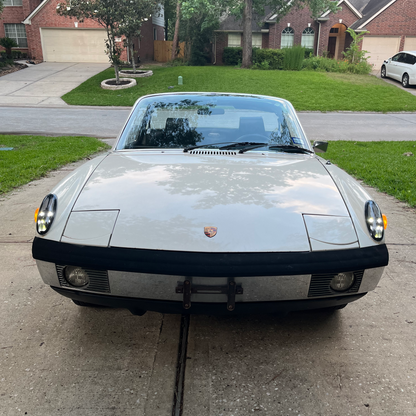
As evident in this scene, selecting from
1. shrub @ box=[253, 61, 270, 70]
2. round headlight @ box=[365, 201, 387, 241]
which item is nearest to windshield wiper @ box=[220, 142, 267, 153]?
round headlight @ box=[365, 201, 387, 241]

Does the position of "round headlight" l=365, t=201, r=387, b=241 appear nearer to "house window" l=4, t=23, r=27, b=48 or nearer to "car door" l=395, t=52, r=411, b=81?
"car door" l=395, t=52, r=411, b=81

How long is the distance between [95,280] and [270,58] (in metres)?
28.4

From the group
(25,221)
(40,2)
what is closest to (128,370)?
(25,221)

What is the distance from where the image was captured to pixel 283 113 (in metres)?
3.69

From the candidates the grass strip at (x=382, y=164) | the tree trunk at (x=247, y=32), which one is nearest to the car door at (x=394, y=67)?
the tree trunk at (x=247, y=32)

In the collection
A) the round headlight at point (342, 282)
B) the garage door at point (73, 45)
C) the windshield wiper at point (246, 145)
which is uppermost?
the garage door at point (73, 45)

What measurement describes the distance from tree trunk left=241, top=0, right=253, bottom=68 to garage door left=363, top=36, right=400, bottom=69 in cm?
1188

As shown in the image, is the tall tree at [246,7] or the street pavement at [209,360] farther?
the tall tree at [246,7]

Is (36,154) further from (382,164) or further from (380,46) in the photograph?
(380,46)

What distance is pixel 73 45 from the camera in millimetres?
31141

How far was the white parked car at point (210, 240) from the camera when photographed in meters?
2.12

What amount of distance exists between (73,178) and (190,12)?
23.6m

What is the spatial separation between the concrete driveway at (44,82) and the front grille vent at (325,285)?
17.6m

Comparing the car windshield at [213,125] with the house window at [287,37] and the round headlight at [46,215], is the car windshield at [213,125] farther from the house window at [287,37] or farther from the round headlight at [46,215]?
the house window at [287,37]
